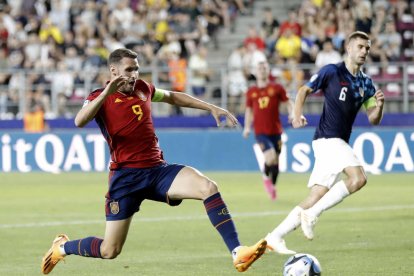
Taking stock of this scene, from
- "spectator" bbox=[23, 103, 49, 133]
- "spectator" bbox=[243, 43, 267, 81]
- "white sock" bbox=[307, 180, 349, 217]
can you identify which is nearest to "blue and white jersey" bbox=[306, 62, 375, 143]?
"white sock" bbox=[307, 180, 349, 217]

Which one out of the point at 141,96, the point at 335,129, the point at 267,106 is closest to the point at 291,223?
the point at 335,129

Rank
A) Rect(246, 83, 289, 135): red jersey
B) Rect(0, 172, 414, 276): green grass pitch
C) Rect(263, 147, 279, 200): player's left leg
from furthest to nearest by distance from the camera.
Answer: Rect(246, 83, 289, 135): red jersey → Rect(263, 147, 279, 200): player's left leg → Rect(0, 172, 414, 276): green grass pitch

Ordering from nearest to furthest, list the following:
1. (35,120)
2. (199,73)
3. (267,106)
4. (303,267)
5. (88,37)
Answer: (303,267) < (267,106) < (35,120) < (199,73) < (88,37)

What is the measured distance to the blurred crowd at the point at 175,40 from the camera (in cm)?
2562

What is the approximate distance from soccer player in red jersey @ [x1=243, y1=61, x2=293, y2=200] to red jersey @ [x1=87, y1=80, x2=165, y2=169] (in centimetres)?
849

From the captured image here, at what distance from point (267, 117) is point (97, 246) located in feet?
30.5

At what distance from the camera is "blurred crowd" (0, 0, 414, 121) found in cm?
2562

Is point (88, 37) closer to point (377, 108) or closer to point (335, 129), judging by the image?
point (335, 129)

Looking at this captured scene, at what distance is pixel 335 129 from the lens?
1166cm

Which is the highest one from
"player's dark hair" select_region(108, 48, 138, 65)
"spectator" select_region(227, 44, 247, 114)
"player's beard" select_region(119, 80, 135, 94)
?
"player's dark hair" select_region(108, 48, 138, 65)

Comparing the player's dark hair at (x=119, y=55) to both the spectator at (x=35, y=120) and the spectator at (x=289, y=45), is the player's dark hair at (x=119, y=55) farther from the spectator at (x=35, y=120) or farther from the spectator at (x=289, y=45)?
the spectator at (x=35, y=120)

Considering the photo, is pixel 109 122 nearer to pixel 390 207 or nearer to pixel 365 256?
pixel 365 256

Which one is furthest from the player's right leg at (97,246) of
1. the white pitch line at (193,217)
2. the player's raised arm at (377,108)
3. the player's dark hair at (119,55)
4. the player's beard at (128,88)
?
the white pitch line at (193,217)

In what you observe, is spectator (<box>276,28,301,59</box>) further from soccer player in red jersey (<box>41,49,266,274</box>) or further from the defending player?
soccer player in red jersey (<box>41,49,266,274</box>)
